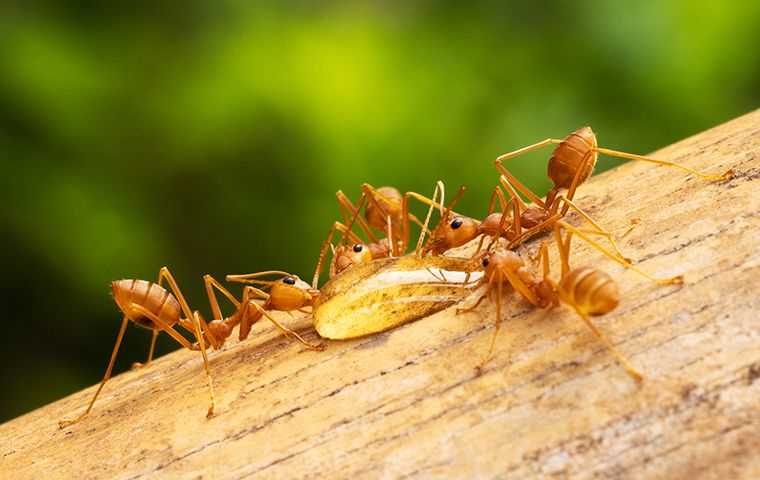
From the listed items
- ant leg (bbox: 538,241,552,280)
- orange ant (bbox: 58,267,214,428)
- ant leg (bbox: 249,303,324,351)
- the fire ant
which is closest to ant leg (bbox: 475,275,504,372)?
ant leg (bbox: 538,241,552,280)

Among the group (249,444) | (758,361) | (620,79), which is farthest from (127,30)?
(758,361)

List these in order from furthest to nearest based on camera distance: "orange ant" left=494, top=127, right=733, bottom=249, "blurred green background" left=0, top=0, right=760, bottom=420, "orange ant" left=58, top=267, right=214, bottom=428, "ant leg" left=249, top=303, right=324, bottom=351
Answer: "blurred green background" left=0, top=0, right=760, bottom=420 → "orange ant" left=58, top=267, right=214, bottom=428 → "orange ant" left=494, top=127, right=733, bottom=249 → "ant leg" left=249, top=303, right=324, bottom=351

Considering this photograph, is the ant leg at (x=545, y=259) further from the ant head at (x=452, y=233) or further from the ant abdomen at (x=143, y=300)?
the ant abdomen at (x=143, y=300)

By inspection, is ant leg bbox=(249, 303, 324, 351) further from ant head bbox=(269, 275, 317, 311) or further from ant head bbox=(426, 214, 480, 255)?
ant head bbox=(426, 214, 480, 255)

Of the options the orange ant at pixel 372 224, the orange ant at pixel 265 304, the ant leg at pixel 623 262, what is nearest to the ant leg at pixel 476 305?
the ant leg at pixel 623 262

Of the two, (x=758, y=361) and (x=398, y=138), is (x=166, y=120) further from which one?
(x=758, y=361)
